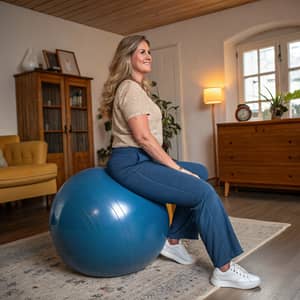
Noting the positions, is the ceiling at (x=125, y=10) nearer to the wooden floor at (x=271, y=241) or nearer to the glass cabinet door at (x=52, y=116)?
the glass cabinet door at (x=52, y=116)

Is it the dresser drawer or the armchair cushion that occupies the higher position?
the armchair cushion

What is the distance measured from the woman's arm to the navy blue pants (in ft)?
0.12

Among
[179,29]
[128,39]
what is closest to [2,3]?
[179,29]

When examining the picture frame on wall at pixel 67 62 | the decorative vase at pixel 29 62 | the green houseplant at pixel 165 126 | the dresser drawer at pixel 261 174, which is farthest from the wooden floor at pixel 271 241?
the picture frame on wall at pixel 67 62

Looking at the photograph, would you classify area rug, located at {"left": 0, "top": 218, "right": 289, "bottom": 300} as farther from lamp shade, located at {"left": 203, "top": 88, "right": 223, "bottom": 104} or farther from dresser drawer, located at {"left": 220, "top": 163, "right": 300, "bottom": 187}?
lamp shade, located at {"left": 203, "top": 88, "right": 223, "bottom": 104}

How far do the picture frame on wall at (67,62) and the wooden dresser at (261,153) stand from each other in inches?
79.9

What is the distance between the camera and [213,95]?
449cm

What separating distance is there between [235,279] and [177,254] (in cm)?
40

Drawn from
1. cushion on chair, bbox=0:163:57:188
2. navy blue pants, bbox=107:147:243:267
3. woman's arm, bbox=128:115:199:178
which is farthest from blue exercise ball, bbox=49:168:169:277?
cushion on chair, bbox=0:163:57:188

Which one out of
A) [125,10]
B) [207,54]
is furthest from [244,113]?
[125,10]

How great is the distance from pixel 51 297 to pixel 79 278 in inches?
8.4

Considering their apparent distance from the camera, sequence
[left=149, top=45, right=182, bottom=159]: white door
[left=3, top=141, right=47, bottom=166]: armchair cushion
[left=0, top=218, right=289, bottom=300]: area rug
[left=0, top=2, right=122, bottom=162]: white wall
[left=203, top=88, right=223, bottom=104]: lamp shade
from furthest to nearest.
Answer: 1. [left=149, top=45, right=182, bottom=159]: white door
2. [left=203, top=88, right=223, bottom=104]: lamp shade
3. [left=0, top=2, right=122, bottom=162]: white wall
4. [left=3, top=141, right=47, bottom=166]: armchair cushion
5. [left=0, top=218, right=289, bottom=300]: area rug

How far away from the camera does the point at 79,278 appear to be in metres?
1.73

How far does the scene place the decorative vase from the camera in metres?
→ 4.08
